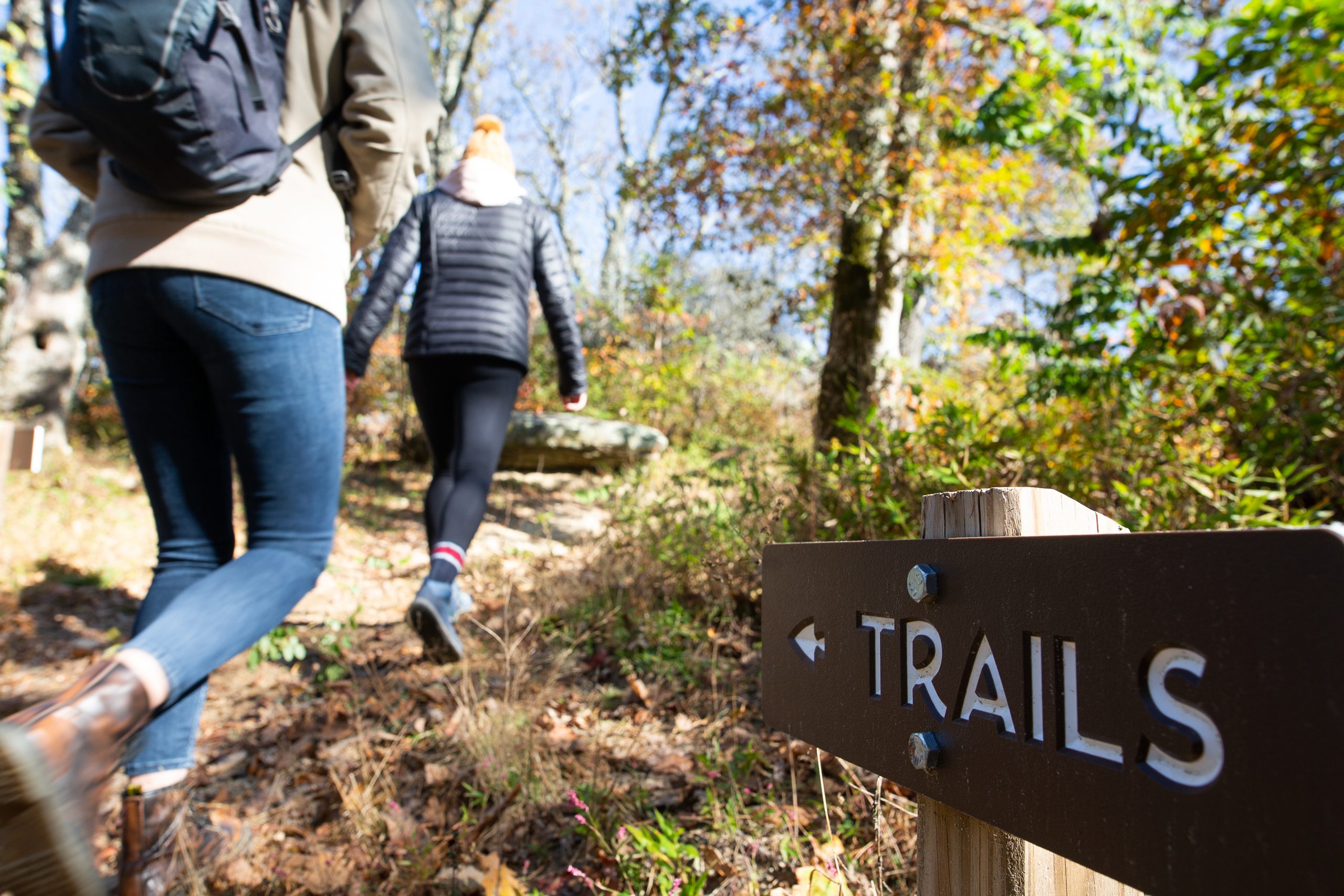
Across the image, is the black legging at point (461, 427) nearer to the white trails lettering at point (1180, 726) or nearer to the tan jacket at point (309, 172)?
the tan jacket at point (309, 172)

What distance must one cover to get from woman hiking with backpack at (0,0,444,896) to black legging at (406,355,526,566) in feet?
2.59

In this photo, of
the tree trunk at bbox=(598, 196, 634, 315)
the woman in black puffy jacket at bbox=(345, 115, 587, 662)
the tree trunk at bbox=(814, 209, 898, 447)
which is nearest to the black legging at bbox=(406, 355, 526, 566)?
the woman in black puffy jacket at bbox=(345, 115, 587, 662)

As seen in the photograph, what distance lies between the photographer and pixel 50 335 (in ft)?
23.6

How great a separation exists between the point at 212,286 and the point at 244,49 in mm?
520

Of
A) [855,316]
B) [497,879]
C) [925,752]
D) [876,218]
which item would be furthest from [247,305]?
[876,218]

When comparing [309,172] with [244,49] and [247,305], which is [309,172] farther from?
[247,305]

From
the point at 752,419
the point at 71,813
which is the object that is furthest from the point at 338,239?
the point at 752,419

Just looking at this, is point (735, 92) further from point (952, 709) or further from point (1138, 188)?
point (952, 709)

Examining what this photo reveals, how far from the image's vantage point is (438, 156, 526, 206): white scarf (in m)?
3.03

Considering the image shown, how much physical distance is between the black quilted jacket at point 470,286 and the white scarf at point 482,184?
26 millimetres

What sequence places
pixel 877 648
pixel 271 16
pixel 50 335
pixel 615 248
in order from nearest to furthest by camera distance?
pixel 877 648 → pixel 271 16 → pixel 50 335 → pixel 615 248

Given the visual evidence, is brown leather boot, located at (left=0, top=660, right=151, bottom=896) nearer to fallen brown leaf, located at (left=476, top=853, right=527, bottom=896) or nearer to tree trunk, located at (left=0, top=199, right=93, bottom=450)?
fallen brown leaf, located at (left=476, top=853, right=527, bottom=896)

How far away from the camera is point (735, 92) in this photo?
17.0 ft

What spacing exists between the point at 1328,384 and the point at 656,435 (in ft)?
17.9
